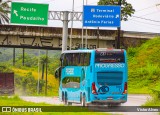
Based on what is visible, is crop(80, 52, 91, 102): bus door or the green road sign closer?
crop(80, 52, 91, 102): bus door

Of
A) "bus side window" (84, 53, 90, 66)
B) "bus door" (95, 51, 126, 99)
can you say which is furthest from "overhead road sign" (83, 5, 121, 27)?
"bus door" (95, 51, 126, 99)

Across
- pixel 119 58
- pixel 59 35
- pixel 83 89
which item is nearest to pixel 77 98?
pixel 83 89

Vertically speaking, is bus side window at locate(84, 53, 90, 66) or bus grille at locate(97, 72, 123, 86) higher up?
bus side window at locate(84, 53, 90, 66)

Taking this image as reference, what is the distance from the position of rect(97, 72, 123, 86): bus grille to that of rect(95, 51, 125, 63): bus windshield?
688 mm

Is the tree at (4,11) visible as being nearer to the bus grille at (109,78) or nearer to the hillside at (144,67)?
the hillside at (144,67)

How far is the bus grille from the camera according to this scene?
2825 centimetres

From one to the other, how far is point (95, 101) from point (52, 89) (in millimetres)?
69021

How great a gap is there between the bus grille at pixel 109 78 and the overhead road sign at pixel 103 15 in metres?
24.8

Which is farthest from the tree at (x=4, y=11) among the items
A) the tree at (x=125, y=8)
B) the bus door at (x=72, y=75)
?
the bus door at (x=72, y=75)

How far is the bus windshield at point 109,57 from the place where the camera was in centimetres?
2844

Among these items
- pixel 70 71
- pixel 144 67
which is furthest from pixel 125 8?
pixel 70 71

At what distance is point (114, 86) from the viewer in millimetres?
28375

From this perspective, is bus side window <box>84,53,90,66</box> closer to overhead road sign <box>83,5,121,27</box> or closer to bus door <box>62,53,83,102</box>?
bus door <box>62,53,83,102</box>

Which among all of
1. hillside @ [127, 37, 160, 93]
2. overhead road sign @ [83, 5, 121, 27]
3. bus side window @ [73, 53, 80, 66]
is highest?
overhead road sign @ [83, 5, 121, 27]
